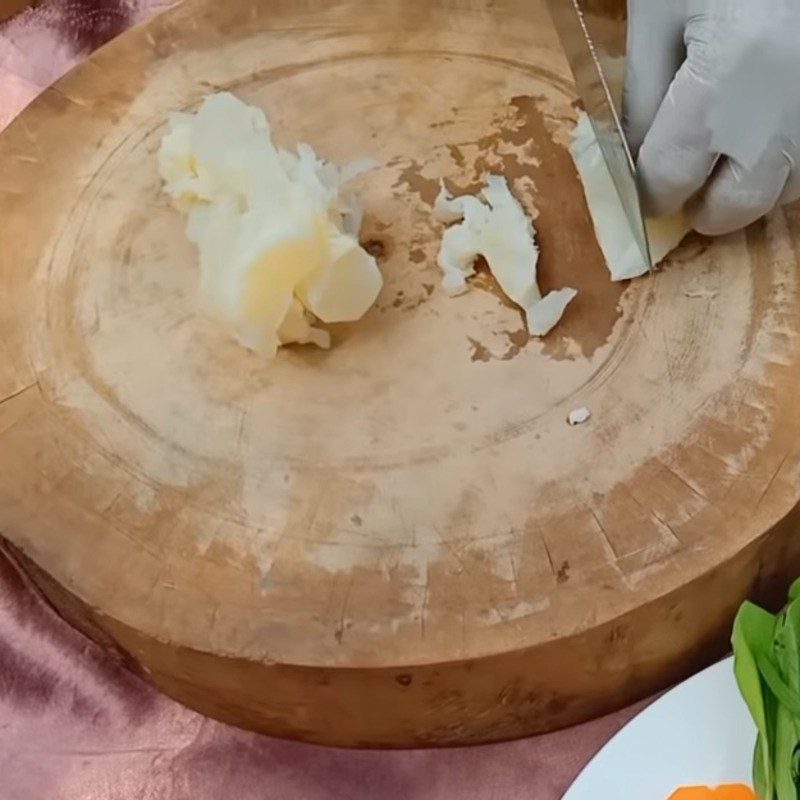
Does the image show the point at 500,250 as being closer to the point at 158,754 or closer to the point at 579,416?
the point at 579,416

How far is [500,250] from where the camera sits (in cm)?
101

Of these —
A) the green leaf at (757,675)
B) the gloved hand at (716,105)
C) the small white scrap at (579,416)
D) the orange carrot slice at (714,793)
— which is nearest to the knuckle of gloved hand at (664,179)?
the gloved hand at (716,105)

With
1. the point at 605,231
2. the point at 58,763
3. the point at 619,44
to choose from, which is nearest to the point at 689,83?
the point at 605,231

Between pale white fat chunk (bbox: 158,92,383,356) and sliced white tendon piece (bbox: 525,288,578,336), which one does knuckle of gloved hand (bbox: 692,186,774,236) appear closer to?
sliced white tendon piece (bbox: 525,288,578,336)

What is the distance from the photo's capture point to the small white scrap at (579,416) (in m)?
0.91

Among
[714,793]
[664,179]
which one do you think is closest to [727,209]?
[664,179]

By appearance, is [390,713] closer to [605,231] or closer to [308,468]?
[308,468]

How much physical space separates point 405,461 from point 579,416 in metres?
0.14

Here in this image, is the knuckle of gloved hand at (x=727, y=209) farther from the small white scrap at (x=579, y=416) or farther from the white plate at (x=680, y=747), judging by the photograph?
the white plate at (x=680, y=747)

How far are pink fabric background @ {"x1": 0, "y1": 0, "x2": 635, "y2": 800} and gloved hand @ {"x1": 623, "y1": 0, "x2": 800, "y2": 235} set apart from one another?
431 mm

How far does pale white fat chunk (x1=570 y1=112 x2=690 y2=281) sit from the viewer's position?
100cm

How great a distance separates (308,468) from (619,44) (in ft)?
1.78

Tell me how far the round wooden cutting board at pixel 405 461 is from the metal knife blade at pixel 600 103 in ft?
0.14

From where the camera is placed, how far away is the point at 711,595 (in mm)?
871
